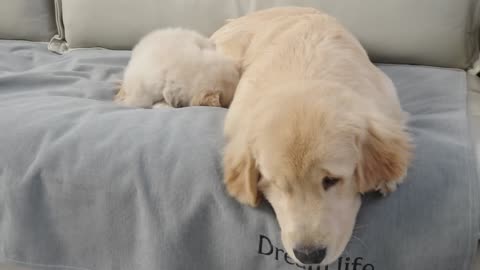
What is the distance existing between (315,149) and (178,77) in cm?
70

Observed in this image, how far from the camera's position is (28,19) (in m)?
2.40

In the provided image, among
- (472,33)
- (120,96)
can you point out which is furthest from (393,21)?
(120,96)

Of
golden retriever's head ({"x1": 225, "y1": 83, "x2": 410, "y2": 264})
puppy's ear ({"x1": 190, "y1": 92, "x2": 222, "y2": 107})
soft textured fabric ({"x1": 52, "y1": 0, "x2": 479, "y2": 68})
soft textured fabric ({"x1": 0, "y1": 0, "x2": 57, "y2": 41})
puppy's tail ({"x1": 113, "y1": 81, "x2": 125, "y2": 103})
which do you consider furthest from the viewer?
soft textured fabric ({"x1": 0, "y1": 0, "x2": 57, "y2": 41})

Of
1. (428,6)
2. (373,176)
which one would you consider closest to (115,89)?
(373,176)

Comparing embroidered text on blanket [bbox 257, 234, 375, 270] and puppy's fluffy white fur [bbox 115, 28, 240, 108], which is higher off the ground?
puppy's fluffy white fur [bbox 115, 28, 240, 108]

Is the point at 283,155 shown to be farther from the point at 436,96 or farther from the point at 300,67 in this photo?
the point at 436,96

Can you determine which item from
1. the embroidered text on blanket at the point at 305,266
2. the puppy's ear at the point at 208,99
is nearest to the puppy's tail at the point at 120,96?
the puppy's ear at the point at 208,99

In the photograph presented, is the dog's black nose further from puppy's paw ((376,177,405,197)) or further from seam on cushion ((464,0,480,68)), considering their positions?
seam on cushion ((464,0,480,68))

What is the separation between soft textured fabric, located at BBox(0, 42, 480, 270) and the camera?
108 centimetres

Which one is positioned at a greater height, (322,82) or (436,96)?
(322,82)

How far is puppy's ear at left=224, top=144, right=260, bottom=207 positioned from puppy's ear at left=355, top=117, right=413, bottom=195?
221 millimetres

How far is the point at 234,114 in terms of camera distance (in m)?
1.31

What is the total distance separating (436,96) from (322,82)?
0.55m

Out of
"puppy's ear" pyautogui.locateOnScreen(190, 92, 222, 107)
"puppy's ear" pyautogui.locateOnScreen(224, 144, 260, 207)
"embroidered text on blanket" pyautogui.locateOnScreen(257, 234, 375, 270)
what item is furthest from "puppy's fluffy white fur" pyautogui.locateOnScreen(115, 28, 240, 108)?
"embroidered text on blanket" pyautogui.locateOnScreen(257, 234, 375, 270)
